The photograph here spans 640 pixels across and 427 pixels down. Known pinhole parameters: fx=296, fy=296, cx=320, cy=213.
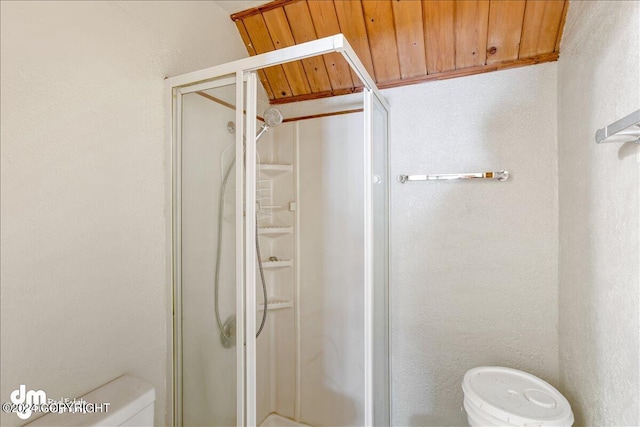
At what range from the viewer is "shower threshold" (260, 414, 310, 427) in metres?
1.87

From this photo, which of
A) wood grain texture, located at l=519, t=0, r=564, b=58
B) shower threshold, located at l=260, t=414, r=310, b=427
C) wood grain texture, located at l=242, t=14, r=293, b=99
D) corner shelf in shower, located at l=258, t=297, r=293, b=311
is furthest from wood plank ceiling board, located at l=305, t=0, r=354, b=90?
shower threshold, located at l=260, t=414, r=310, b=427

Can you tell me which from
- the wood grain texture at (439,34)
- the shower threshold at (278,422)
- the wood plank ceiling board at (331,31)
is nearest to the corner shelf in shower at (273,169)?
the wood plank ceiling board at (331,31)

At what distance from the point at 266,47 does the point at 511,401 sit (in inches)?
81.5

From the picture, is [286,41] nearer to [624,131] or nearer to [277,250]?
[277,250]

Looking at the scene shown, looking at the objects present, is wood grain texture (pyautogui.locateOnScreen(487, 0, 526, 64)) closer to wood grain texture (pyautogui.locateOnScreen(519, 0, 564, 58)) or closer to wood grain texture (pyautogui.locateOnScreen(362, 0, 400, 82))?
wood grain texture (pyautogui.locateOnScreen(519, 0, 564, 58))

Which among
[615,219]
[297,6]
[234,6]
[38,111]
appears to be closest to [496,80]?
[615,219]

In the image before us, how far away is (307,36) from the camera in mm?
1583

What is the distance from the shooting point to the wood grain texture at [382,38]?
1415 millimetres

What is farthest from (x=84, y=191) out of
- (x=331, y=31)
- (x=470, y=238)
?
(x=470, y=238)

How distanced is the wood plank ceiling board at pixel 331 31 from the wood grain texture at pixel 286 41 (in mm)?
152

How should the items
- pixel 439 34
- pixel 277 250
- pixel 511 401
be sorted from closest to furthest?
pixel 511 401 < pixel 439 34 < pixel 277 250

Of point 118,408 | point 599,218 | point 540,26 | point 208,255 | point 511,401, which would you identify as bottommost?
point 511,401

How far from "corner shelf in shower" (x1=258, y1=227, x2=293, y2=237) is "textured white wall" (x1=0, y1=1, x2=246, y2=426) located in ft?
2.00

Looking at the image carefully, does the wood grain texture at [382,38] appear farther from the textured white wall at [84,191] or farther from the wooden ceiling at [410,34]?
the textured white wall at [84,191]
